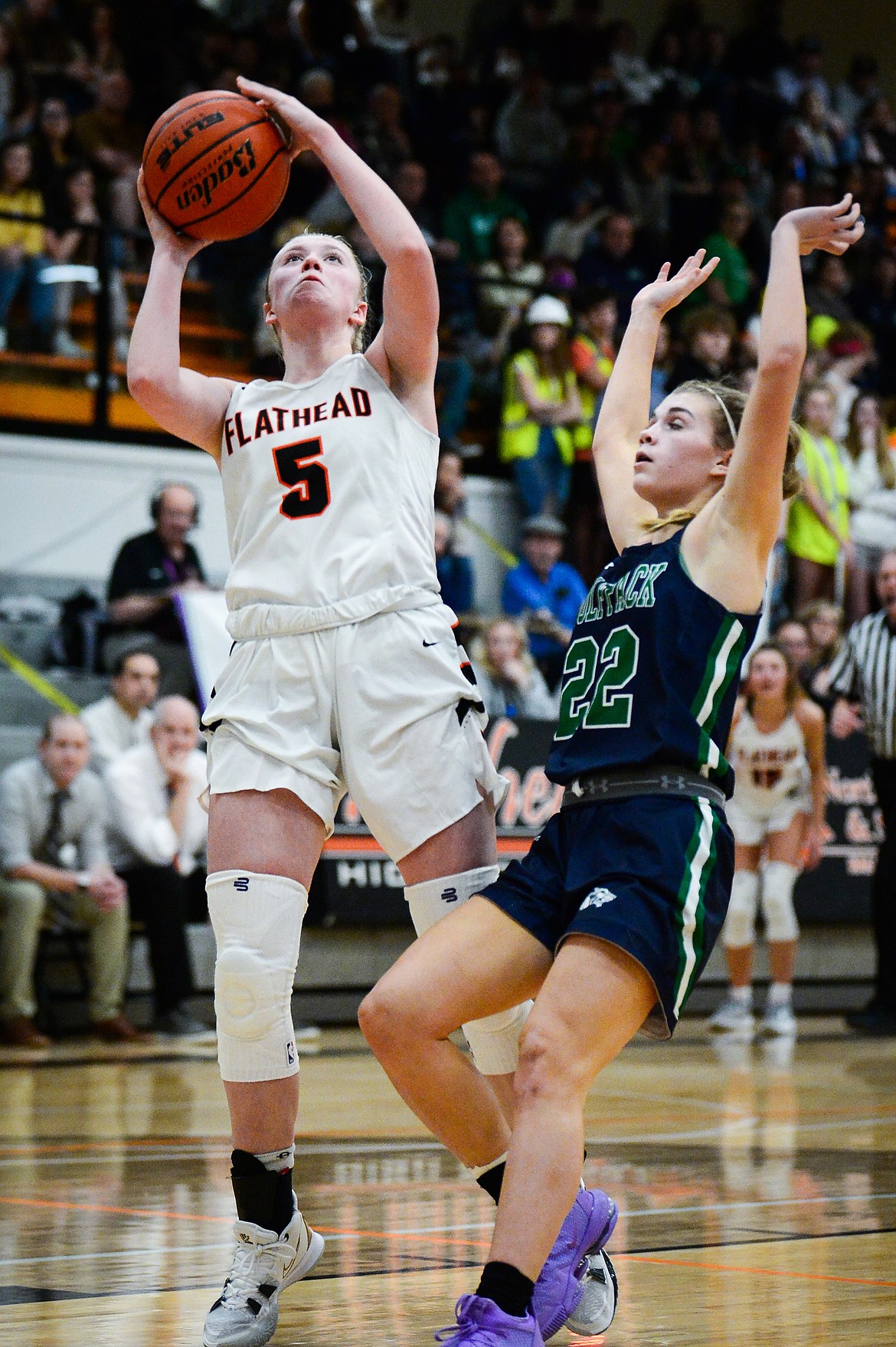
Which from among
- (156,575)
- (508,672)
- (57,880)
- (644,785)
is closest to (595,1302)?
(644,785)

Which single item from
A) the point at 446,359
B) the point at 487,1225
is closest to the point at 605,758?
the point at 487,1225

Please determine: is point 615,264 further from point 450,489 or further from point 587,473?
point 450,489

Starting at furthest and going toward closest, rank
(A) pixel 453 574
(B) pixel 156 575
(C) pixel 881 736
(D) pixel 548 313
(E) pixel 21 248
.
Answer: (D) pixel 548 313 < (A) pixel 453 574 < (E) pixel 21 248 < (B) pixel 156 575 < (C) pixel 881 736

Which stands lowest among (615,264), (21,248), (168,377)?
(168,377)

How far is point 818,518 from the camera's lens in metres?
12.5

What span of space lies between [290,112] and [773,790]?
21.4ft

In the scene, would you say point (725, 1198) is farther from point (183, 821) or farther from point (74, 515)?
point (74, 515)

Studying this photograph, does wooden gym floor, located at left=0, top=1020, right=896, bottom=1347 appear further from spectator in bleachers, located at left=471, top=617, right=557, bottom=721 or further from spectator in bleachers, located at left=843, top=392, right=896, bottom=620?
spectator in bleachers, located at left=843, top=392, right=896, bottom=620

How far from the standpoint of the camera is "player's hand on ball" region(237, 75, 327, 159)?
11.7ft

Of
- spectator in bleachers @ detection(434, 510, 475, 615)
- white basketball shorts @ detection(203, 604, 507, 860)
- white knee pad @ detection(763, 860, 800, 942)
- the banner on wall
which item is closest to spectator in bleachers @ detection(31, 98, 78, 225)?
spectator in bleachers @ detection(434, 510, 475, 615)

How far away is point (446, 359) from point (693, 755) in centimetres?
960

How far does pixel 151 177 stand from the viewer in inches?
147

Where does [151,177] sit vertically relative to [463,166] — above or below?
below

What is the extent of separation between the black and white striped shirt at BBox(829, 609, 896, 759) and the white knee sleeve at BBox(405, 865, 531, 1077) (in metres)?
6.02
